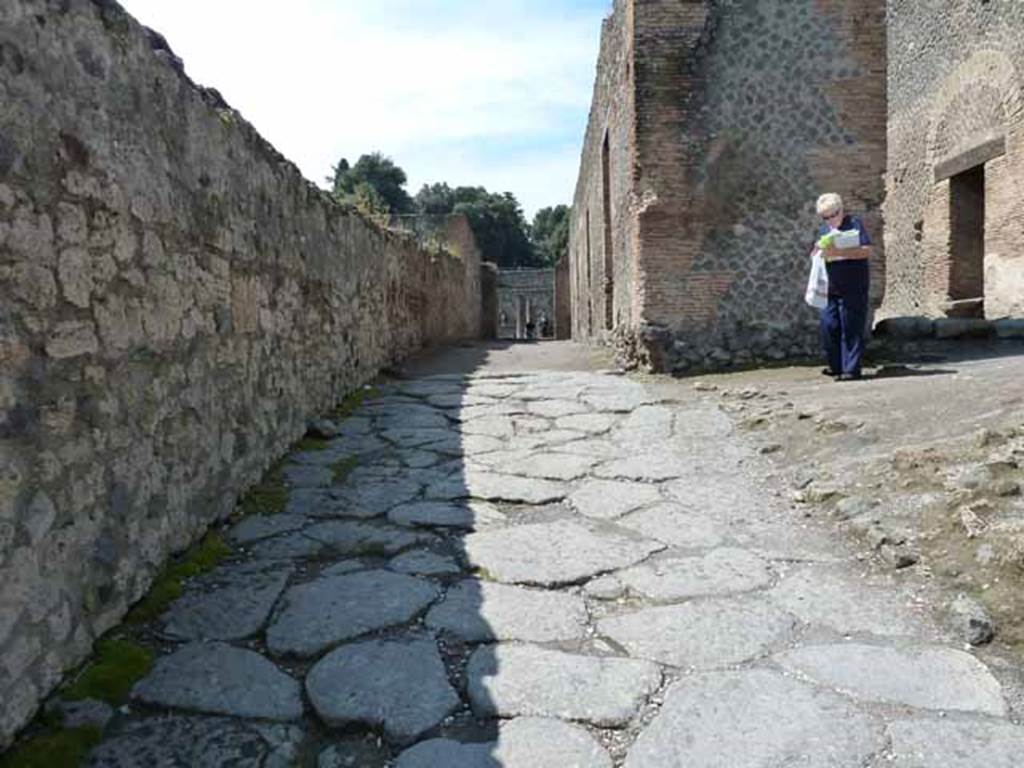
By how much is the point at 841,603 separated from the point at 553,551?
1033mm

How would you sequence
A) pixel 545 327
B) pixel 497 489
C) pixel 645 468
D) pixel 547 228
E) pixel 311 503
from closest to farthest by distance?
pixel 311 503, pixel 497 489, pixel 645 468, pixel 545 327, pixel 547 228

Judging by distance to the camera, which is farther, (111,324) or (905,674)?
(111,324)

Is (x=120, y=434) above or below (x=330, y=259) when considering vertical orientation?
below

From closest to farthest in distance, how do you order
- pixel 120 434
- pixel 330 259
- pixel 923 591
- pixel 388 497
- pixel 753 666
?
pixel 753 666 → pixel 120 434 → pixel 923 591 → pixel 388 497 → pixel 330 259

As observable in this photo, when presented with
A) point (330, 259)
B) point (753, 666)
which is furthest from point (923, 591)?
point (330, 259)

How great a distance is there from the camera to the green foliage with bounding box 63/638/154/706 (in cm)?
190

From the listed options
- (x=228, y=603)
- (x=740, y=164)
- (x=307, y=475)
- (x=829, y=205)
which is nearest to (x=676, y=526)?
(x=228, y=603)

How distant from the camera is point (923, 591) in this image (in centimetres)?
249

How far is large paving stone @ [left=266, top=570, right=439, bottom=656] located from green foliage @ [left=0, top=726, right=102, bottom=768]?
530mm

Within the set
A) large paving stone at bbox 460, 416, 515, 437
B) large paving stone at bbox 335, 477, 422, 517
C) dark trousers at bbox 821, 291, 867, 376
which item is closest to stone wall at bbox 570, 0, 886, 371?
dark trousers at bbox 821, 291, 867, 376

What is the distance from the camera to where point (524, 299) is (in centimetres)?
3634

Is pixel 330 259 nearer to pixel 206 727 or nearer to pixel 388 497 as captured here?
pixel 388 497

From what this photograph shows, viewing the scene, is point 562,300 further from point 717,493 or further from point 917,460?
point 917,460

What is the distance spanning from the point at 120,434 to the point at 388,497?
1.53 metres
